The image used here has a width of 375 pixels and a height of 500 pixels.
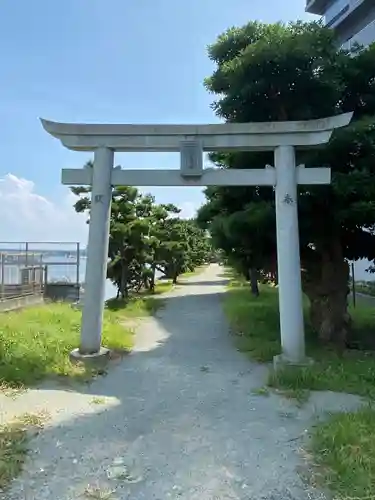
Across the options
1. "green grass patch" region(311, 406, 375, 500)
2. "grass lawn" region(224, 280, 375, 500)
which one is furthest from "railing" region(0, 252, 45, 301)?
"green grass patch" region(311, 406, 375, 500)

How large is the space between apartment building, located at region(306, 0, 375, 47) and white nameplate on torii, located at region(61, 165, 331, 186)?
1841 cm

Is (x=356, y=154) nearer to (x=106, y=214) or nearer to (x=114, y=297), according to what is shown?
(x=106, y=214)

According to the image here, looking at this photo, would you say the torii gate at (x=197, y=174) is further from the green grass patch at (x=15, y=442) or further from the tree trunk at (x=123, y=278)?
the tree trunk at (x=123, y=278)

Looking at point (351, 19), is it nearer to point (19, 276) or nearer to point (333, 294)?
point (333, 294)

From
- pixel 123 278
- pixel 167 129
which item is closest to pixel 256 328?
pixel 167 129

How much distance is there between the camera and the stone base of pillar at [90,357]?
5.95 meters

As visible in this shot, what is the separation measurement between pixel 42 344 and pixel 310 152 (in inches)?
193

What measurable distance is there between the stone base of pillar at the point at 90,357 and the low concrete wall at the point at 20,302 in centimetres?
588

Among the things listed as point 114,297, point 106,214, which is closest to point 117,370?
point 106,214

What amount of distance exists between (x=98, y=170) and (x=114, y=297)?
10.3 meters

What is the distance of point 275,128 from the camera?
6.09m

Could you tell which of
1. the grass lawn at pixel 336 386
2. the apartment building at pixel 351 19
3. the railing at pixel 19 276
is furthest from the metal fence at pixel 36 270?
A: the apartment building at pixel 351 19

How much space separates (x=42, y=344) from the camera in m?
6.15

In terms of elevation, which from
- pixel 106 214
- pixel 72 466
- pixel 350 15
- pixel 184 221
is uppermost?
pixel 350 15
